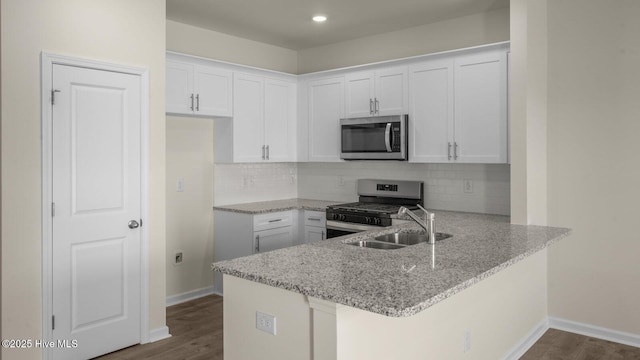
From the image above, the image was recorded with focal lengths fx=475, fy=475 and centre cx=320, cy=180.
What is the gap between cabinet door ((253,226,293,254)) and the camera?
4.64 metres

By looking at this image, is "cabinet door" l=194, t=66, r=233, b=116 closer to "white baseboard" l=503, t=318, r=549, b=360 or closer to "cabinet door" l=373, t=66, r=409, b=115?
"cabinet door" l=373, t=66, r=409, b=115

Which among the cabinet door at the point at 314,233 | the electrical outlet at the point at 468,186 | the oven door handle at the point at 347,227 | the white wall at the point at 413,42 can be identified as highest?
the white wall at the point at 413,42

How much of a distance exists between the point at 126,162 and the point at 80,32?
919 mm

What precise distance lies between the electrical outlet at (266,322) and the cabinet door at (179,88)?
257cm

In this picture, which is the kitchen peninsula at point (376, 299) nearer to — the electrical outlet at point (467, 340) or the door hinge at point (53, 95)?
the electrical outlet at point (467, 340)

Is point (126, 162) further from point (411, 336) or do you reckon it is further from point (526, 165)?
point (526, 165)

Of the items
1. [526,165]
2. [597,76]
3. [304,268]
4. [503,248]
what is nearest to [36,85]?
[304,268]

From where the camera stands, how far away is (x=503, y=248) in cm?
262

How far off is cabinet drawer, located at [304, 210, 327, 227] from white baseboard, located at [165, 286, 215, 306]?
4.09 feet

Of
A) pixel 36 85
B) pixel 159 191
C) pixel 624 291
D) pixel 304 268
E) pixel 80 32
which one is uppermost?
pixel 80 32

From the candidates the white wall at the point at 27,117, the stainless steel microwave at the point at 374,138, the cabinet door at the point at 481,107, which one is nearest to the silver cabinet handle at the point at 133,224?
the white wall at the point at 27,117

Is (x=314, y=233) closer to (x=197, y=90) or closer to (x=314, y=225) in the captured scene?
(x=314, y=225)

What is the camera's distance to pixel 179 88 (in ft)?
14.0

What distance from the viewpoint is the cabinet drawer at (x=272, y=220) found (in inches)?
183
